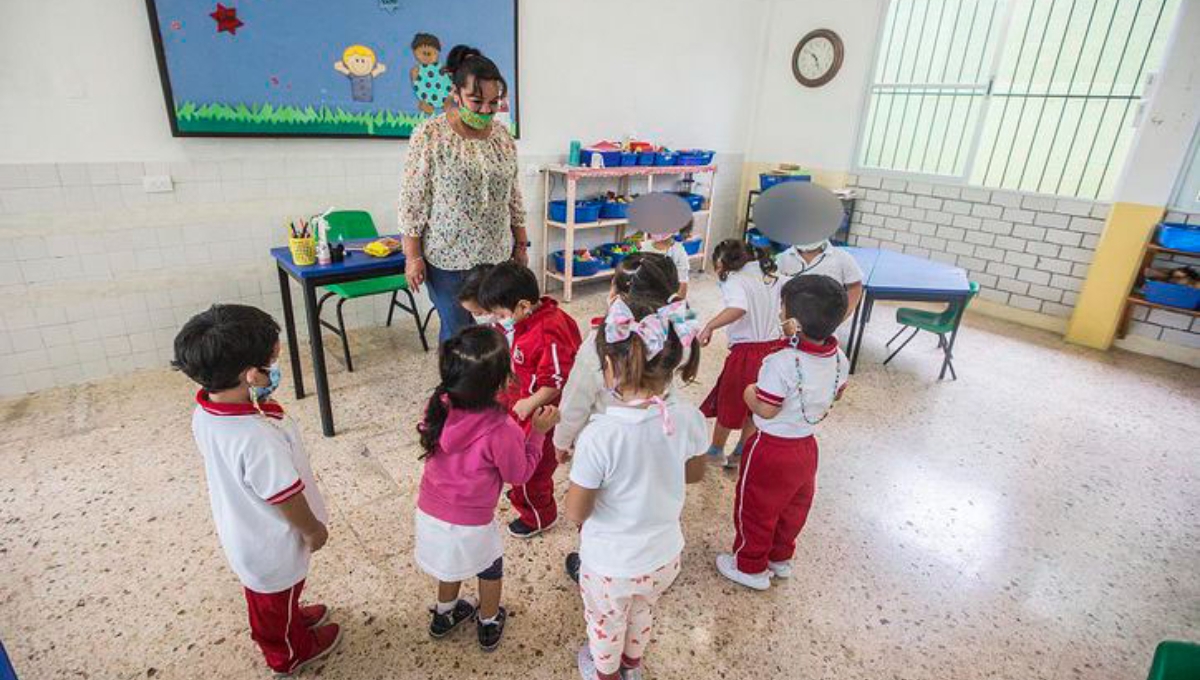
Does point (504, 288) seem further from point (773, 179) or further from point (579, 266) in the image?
Answer: point (773, 179)

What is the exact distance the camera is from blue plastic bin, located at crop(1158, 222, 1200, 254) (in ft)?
12.3

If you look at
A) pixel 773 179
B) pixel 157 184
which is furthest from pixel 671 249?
pixel 773 179

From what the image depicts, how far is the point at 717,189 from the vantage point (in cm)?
614

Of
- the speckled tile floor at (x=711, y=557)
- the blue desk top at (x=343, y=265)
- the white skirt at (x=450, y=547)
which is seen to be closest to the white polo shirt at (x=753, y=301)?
the speckled tile floor at (x=711, y=557)

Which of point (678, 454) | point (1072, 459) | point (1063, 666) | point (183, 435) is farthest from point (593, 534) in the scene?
point (1072, 459)

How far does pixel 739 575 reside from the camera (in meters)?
1.94

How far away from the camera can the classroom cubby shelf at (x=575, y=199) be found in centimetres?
452

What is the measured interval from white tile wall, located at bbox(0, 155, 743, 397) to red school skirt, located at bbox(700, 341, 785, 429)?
8.31ft

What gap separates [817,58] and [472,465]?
573cm

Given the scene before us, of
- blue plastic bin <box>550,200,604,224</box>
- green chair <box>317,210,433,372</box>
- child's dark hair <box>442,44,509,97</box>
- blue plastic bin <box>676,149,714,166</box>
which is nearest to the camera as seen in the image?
child's dark hair <box>442,44,509,97</box>

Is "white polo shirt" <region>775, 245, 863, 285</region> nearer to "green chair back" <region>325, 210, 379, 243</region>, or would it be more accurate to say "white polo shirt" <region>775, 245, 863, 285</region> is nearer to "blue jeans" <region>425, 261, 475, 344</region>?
"blue jeans" <region>425, 261, 475, 344</region>

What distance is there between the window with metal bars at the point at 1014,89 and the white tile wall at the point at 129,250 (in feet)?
15.6

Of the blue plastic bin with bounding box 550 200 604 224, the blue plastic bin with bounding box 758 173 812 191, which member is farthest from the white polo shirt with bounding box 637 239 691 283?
the blue plastic bin with bounding box 758 173 812 191

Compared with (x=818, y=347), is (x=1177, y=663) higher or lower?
lower
